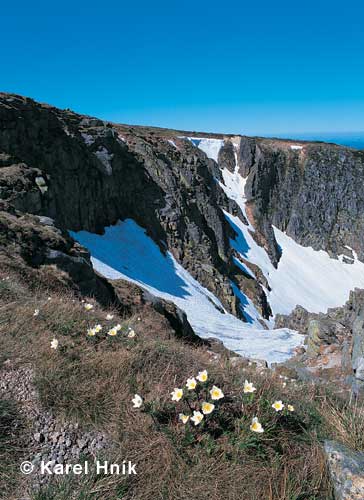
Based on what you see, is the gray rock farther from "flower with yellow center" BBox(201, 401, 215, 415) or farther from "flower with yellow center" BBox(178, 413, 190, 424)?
"flower with yellow center" BBox(178, 413, 190, 424)

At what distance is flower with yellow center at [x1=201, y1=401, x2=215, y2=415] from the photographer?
3088 millimetres

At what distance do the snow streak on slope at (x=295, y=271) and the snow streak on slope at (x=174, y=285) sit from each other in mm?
19640

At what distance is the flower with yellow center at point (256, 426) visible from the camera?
3.02m

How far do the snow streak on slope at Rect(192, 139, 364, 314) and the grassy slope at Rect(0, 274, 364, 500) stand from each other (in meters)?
45.5

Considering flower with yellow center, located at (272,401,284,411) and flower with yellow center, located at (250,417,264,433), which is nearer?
flower with yellow center, located at (250,417,264,433)

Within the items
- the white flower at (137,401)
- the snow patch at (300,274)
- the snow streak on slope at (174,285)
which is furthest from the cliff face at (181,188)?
the white flower at (137,401)

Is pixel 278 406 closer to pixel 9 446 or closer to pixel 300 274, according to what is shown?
pixel 9 446

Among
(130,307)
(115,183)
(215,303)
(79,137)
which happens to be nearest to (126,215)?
(115,183)

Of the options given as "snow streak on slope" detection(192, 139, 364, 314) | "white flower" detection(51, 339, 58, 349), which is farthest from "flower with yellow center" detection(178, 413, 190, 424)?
"snow streak on slope" detection(192, 139, 364, 314)

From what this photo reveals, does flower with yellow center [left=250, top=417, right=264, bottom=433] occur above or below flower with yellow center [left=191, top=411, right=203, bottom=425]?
below

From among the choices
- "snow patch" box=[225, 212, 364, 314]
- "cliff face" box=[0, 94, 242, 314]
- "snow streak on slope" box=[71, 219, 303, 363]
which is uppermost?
"cliff face" box=[0, 94, 242, 314]

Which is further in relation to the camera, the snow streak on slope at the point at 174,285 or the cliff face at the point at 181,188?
the cliff face at the point at 181,188

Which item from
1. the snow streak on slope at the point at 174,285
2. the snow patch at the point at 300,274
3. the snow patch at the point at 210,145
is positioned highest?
the snow patch at the point at 210,145

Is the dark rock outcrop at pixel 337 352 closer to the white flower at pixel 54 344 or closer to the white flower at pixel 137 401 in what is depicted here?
the white flower at pixel 137 401
